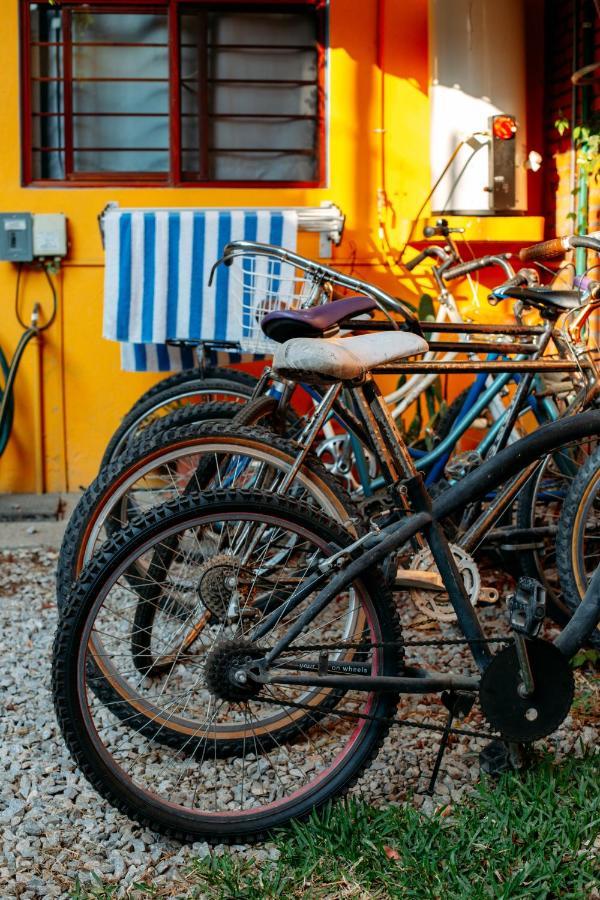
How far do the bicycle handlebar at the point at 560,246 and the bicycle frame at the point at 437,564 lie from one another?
89 cm

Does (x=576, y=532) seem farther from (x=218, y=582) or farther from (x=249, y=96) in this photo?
(x=249, y=96)

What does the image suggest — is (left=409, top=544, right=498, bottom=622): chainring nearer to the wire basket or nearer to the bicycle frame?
the bicycle frame

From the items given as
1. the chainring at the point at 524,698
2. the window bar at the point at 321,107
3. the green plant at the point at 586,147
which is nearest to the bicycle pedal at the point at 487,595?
the chainring at the point at 524,698

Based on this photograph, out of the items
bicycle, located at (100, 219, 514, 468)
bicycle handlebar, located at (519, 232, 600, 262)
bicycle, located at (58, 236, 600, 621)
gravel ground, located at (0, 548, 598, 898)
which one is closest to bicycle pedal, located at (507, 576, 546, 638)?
bicycle, located at (58, 236, 600, 621)

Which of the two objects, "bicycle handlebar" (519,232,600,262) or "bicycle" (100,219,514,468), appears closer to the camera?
"bicycle handlebar" (519,232,600,262)

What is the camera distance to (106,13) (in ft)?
20.9

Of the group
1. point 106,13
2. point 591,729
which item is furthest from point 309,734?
point 106,13

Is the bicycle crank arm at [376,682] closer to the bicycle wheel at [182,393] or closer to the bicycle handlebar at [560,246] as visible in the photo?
the bicycle handlebar at [560,246]

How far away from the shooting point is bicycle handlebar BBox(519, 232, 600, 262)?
3.78m

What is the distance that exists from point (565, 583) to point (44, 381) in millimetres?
3939

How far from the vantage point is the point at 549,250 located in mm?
3938

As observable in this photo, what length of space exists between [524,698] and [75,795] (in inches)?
53.9

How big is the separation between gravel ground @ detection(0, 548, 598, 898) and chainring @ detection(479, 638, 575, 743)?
1.10 feet

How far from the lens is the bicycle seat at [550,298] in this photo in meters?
3.86
